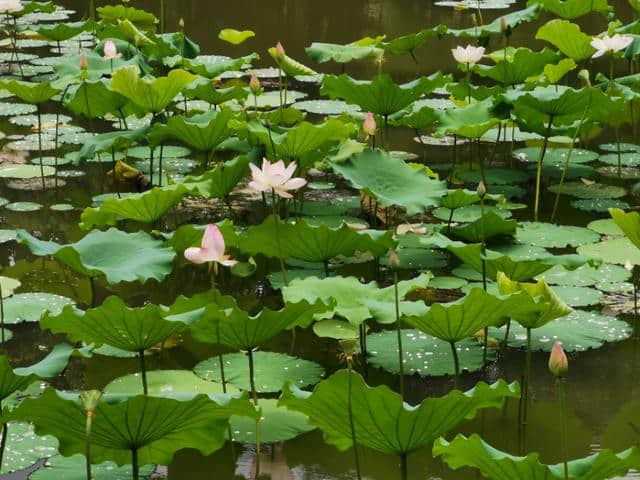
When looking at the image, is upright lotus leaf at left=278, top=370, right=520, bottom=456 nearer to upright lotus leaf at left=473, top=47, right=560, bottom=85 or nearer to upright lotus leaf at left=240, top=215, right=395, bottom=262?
upright lotus leaf at left=240, top=215, right=395, bottom=262

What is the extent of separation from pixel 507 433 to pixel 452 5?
5.46 metres

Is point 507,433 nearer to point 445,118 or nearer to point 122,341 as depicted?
point 122,341

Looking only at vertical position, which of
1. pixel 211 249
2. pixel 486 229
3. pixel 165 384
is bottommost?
pixel 165 384

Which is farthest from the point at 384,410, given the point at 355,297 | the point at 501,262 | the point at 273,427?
the point at 501,262

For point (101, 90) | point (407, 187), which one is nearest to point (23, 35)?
point (101, 90)

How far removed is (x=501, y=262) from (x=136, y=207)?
944 millimetres

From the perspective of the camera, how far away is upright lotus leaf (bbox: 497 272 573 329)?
6.77 ft

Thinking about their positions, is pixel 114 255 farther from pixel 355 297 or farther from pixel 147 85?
pixel 147 85

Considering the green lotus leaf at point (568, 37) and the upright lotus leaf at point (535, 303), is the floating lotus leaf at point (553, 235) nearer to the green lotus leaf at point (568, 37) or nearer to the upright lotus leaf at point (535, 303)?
the upright lotus leaf at point (535, 303)

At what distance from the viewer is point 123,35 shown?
491cm

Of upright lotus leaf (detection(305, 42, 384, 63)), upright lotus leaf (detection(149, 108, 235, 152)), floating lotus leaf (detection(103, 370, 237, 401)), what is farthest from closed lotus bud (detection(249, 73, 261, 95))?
upright lotus leaf (detection(305, 42, 384, 63))

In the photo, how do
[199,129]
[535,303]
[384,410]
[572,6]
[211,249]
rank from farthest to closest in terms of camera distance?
1. [572,6]
2. [199,129]
3. [535,303]
4. [211,249]
5. [384,410]

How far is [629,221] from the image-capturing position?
2354mm

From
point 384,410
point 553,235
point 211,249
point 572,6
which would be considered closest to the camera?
point 384,410
